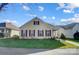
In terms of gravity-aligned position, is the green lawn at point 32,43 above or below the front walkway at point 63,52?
above

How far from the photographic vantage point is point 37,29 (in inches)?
86.7

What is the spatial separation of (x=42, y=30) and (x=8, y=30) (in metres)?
0.29

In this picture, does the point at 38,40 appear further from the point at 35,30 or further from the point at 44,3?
the point at 44,3

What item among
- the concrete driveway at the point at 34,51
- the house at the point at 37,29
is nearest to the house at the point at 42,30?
the house at the point at 37,29

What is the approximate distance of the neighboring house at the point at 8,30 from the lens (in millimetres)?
2199

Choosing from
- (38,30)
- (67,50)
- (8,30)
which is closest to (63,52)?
(67,50)

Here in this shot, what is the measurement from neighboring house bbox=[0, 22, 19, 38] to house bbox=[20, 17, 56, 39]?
6cm

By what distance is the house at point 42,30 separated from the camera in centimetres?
219

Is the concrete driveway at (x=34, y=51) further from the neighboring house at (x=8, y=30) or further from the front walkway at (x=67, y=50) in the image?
the neighboring house at (x=8, y=30)

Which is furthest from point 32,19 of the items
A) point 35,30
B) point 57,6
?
point 57,6

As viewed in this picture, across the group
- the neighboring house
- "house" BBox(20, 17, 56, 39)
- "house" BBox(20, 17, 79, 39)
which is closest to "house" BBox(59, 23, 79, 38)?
"house" BBox(20, 17, 79, 39)

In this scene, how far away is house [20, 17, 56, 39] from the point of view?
219 cm

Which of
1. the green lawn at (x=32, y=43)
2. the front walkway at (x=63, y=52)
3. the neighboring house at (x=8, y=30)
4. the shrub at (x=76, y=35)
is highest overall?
the neighboring house at (x=8, y=30)

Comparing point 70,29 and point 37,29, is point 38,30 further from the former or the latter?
point 70,29
